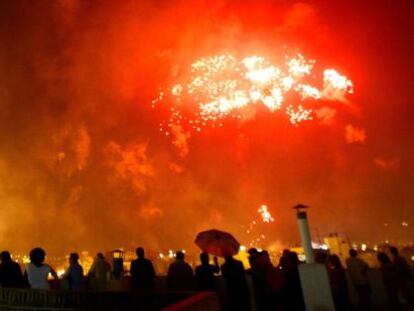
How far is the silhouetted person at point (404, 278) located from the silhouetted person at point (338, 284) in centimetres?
133

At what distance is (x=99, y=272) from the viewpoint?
1257 centimetres

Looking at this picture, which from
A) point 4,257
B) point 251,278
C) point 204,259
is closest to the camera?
point 4,257

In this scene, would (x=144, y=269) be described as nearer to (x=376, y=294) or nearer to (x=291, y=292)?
(x=291, y=292)

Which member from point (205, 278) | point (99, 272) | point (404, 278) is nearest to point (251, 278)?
point (205, 278)

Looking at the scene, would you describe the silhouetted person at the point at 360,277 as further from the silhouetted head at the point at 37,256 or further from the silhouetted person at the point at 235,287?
the silhouetted head at the point at 37,256

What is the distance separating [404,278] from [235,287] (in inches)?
185

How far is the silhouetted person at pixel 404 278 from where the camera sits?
9.82 meters

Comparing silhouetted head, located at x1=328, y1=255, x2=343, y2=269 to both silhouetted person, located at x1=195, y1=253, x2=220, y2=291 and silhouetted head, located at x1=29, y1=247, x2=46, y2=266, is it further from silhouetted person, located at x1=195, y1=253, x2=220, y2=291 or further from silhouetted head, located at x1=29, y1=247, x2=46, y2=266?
silhouetted head, located at x1=29, y1=247, x2=46, y2=266

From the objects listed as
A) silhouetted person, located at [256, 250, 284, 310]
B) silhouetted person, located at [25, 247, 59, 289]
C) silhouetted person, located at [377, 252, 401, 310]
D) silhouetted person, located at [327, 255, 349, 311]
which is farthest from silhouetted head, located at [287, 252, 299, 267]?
silhouetted person, located at [25, 247, 59, 289]

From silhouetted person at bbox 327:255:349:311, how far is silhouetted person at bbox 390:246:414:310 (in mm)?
1328

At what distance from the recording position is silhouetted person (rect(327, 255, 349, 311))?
33.6ft

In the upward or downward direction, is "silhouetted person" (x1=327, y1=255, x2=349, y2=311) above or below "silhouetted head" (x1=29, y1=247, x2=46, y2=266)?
below

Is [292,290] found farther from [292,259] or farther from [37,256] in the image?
[37,256]

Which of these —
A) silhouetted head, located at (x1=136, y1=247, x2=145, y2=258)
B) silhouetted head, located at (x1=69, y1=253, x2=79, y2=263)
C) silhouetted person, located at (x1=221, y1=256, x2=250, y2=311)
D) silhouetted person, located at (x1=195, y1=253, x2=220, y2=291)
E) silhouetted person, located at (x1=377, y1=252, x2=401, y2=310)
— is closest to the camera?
silhouetted person, located at (x1=221, y1=256, x2=250, y2=311)
